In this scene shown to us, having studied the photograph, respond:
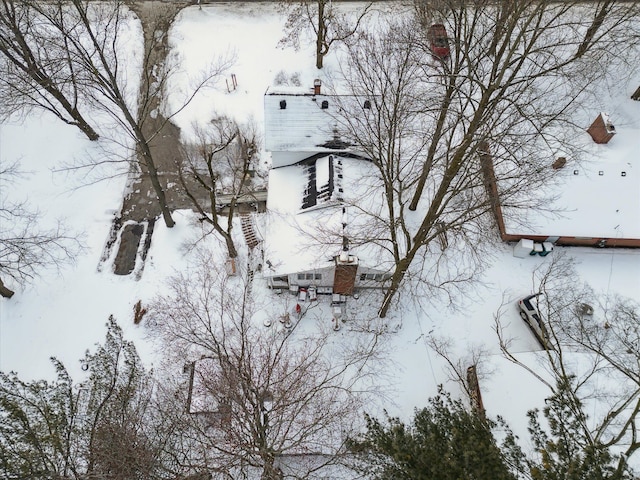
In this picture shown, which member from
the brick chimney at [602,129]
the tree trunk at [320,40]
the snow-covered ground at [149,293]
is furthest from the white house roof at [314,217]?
the brick chimney at [602,129]

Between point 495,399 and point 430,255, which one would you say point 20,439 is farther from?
point 430,255

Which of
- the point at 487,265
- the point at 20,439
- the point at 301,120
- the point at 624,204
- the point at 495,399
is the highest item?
the point at 301,120

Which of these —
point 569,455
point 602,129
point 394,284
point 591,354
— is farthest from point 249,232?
point 602,129

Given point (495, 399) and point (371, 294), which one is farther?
point (371, 294)

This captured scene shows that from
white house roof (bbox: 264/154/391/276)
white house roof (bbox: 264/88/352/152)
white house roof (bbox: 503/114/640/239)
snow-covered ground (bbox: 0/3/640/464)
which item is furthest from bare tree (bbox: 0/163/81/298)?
white house roof (bbox: 503/114/640/239)

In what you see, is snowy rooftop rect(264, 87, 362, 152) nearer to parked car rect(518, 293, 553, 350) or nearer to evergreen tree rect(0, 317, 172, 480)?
parked car rect(518, 293, 553, 350)

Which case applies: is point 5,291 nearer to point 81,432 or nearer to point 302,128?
point 81,432

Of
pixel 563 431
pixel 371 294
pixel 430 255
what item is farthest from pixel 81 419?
pixel 430 255
